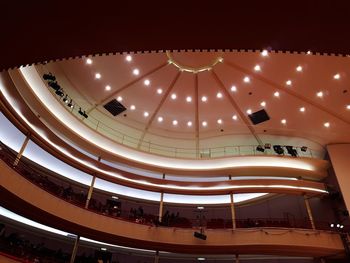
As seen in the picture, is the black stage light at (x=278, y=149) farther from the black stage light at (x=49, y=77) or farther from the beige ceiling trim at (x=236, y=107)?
the black stage light at (x=49, y=77)

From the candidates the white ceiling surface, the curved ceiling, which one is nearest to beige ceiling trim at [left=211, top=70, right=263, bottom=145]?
the curved ceiling

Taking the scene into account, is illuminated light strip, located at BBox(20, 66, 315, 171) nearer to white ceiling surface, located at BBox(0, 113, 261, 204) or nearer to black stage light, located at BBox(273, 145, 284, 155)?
black stage light, located at BBox(273, 145, 284, 155)

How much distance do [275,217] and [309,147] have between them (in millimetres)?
4158

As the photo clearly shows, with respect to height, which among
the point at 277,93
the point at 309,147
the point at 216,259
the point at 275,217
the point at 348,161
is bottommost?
the point at 216,259

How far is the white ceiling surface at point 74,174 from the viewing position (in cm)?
1091

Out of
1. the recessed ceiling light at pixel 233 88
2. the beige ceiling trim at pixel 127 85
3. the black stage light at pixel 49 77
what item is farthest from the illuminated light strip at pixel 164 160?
the recessed ceiling light at pixel 233 88

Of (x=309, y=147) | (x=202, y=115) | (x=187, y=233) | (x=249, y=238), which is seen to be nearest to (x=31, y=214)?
(x=187, y=233)

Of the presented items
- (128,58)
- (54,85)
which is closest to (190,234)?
(128,58)

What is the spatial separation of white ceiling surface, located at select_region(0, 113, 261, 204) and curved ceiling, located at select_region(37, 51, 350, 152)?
2759 mm

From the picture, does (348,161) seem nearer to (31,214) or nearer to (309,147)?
(309,147)

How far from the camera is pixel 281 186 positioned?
547 inches

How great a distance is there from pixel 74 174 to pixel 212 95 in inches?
300

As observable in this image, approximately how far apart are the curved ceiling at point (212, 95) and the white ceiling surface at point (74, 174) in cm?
276

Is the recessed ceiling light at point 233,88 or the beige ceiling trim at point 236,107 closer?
the beige ceiling trim at point 236,107
